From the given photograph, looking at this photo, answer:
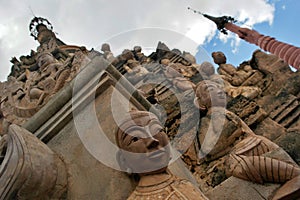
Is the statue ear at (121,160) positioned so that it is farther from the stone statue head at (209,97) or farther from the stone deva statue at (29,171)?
the stone statue head at (209,97)

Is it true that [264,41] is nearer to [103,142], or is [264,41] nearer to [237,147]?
[237,147]

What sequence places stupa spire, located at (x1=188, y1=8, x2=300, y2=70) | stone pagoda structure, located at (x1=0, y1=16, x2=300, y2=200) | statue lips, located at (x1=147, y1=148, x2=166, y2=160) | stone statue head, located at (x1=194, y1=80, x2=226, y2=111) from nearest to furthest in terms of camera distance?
1. statue lips, located at (x1=147, y1=148, x2=166, y2=160)
2. stone pagoda structure, located at (x1=0, y1=16, x2=300, y2=200)
3. stone statue head, located at (x1=194, y1=80, x2=226, y2=111)
4. stupa spire, located at (x1=188, y1=8, x2=300, y2=70)

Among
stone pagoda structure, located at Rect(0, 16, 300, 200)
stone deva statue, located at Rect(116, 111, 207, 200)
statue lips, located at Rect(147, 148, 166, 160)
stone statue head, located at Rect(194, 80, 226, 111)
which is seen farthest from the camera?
stone statue head, located at Rect(194, 80, 226, 111)

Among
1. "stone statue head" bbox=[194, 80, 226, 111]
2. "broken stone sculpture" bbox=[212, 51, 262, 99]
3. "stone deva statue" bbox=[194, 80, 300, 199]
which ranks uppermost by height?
"broken stone sculpture" bbox=[212, 51, 262, 99]

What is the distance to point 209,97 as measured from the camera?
194 inches

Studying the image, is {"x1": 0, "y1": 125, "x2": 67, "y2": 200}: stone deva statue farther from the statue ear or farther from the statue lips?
the statue lips

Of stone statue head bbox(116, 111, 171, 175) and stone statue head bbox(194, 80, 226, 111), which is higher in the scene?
stone statue head bbox(194, 80, 226, 111)

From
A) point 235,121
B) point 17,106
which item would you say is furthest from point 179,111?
point 17,106

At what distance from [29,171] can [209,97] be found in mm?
2503

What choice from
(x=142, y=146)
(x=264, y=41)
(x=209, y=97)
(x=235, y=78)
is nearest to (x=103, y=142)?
(x=142, y=146)

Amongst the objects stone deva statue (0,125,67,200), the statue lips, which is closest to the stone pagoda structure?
stone deva statue (0,125,67,200)

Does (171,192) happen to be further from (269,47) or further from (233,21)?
(233,21)

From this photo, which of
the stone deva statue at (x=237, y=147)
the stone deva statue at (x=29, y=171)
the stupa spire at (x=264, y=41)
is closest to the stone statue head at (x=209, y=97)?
the stone deva statue at (x=237, y=147)

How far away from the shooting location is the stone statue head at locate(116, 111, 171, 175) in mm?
3080
